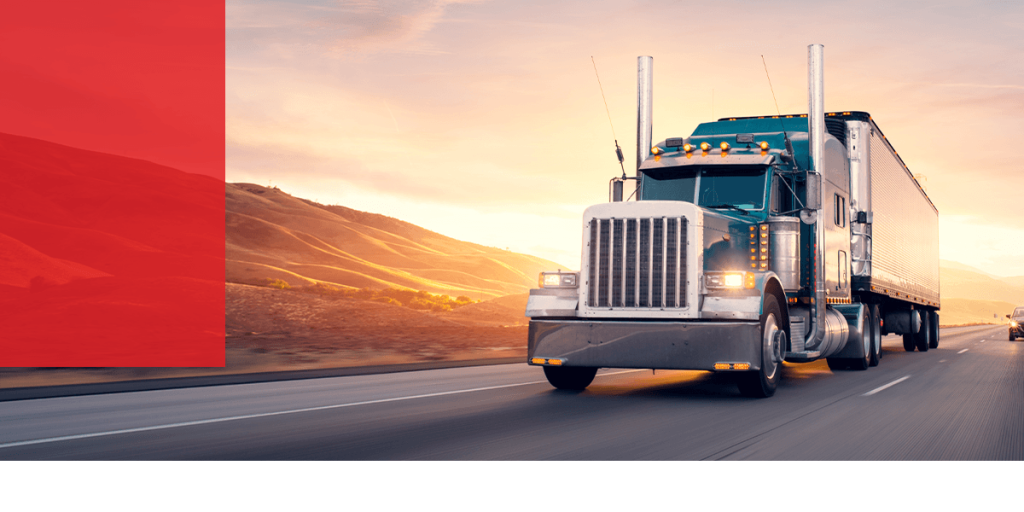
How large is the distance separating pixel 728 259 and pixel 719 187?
54.5 inches

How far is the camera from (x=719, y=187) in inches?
524

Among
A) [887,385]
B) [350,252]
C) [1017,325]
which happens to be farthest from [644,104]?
[350,252]

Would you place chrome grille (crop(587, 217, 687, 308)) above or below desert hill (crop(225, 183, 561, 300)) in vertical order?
below

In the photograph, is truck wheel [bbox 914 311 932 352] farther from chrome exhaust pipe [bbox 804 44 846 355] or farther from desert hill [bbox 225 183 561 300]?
desert hill [bbox 225 183 561 300]

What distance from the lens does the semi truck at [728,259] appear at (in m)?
11.2

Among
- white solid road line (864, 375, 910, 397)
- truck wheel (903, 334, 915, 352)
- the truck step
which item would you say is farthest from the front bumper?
truck wheel (903, 334, 915, 352)

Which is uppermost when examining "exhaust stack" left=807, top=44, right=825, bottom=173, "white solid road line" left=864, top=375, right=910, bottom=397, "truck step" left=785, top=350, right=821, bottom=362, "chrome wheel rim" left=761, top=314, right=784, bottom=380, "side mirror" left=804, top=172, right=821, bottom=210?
"exhaust stack" left=807, top=44, right=825, bottom=173

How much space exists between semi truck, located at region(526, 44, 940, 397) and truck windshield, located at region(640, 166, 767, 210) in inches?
0.8

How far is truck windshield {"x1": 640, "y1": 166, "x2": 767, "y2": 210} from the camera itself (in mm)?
13188

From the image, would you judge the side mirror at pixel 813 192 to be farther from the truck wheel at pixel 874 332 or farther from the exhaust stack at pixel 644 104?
the truck wheel at pixel 874 332

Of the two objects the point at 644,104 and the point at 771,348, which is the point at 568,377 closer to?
the point at 771,348

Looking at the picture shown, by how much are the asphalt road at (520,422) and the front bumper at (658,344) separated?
1.83ft

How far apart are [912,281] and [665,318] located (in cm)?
1580
